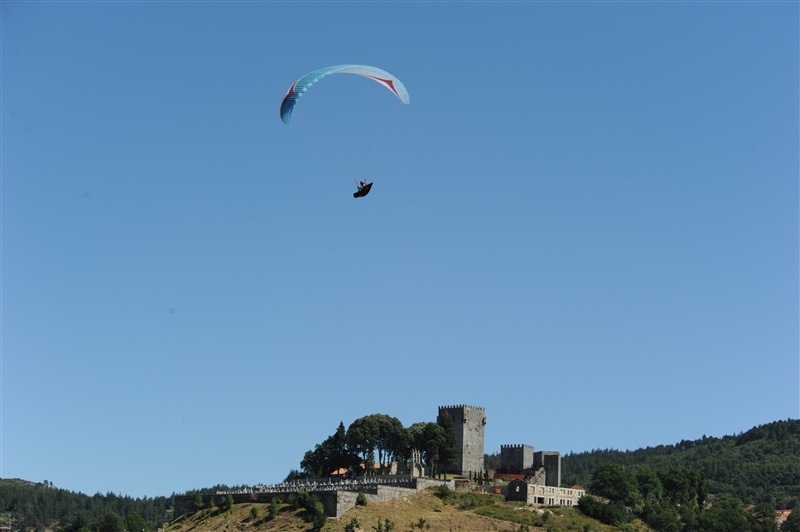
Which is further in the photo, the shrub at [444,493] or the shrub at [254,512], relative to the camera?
the shrub at [444,493]

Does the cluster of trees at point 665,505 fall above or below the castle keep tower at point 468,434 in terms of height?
below

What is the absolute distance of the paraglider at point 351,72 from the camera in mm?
73375

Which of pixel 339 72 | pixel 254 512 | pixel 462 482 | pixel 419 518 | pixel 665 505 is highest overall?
pixel 339 72

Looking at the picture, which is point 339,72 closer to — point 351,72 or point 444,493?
point 351,72

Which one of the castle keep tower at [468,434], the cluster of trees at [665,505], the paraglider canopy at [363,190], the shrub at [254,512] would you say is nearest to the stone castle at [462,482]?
the castle keep tower at [468,434]

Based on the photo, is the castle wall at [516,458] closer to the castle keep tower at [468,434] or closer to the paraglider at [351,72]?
the castle keep tower at [468,434]

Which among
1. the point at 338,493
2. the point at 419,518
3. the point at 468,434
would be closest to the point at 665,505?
the point at 468,434

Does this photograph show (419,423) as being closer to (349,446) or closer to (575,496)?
(349,446)

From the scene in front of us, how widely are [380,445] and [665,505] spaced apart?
27.8 metres

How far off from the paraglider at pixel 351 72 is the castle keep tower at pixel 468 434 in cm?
5406

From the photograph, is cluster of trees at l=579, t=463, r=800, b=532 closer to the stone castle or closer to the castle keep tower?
the stone castle

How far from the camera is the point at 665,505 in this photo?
10969 cm

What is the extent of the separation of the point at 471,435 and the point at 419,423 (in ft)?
30.2

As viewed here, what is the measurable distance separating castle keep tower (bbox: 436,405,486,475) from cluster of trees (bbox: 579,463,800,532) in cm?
1406
